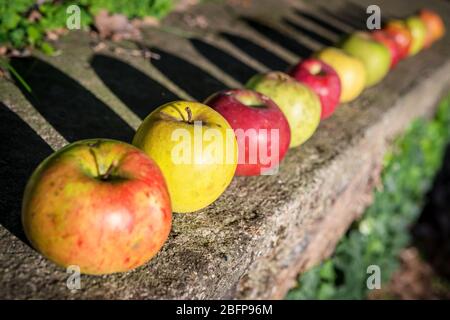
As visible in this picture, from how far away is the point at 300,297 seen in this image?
260 centimetres

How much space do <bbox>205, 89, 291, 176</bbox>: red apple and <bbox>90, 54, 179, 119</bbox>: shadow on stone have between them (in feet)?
1.87

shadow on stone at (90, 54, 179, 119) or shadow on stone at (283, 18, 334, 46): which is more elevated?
shadow on stone at (283, 18, 334, 46)

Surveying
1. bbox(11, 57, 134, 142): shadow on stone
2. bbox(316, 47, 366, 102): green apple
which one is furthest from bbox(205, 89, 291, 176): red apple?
bbox(316, 47, 366, 102): green apple

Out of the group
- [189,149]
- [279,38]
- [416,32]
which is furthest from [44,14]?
[416,32]

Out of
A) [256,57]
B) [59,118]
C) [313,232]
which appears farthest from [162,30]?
[313,232]

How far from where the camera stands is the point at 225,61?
3.18 m

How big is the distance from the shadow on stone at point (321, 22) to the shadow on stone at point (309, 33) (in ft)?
1.05

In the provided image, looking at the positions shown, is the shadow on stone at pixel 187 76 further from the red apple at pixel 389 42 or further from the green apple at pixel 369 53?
the red apple at pixel 389 42

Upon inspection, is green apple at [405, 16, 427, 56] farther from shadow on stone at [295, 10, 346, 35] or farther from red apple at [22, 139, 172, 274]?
red apple at [22, 139, 172, 274]

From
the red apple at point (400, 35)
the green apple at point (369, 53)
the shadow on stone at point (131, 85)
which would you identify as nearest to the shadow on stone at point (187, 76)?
the shadow on stone at point (131, 85)

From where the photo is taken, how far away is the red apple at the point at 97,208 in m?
1.17

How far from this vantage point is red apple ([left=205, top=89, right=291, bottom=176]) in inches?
70.4

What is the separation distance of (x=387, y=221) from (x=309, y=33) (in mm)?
1855

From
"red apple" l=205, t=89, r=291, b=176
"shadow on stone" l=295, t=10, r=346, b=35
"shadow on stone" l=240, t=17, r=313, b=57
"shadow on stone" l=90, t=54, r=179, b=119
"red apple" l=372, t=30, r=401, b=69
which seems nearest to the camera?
"red apple" l=205, t=89, r=291, b=176
